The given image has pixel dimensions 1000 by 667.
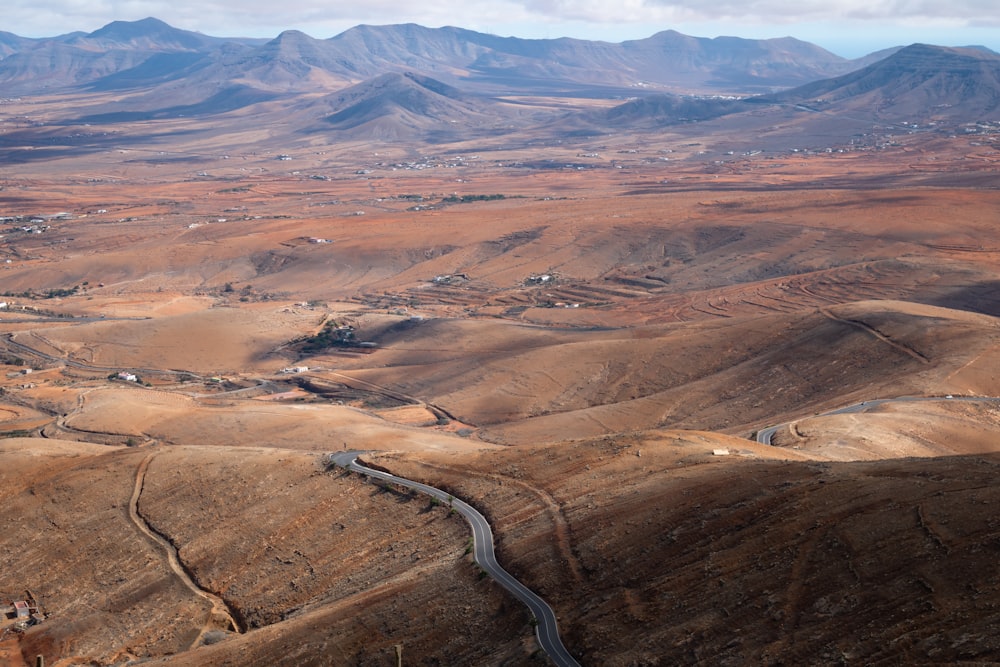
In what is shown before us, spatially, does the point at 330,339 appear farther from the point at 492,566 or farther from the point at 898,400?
the point at 492,566

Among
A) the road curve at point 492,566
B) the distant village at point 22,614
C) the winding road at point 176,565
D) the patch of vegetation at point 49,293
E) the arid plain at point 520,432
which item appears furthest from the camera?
the patch of vegetation at point 49,293

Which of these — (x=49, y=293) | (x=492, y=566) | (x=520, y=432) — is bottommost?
(x=49, y=293)

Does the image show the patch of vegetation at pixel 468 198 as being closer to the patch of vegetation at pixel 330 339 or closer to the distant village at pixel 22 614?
the patch of vegetation at pixel 330 339

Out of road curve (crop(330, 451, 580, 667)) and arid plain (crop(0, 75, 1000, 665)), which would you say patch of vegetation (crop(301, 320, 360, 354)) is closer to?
arid plain (crop(0, 75, 1000, 665))

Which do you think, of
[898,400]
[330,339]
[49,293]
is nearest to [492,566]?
[898,400]

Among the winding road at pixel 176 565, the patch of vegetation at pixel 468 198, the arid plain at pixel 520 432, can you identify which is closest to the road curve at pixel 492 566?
the arid plain at pixel 520 432

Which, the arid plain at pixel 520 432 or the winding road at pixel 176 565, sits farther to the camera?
the winding road at pixel 176 565
